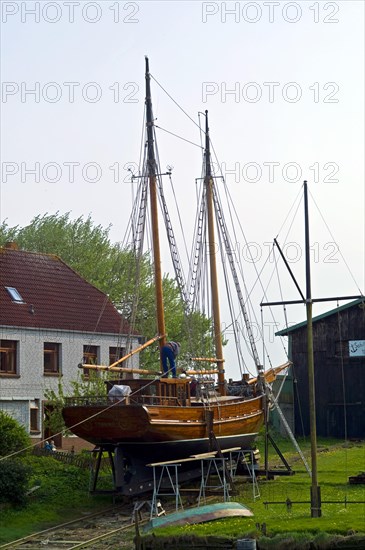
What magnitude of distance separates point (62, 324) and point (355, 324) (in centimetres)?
1503

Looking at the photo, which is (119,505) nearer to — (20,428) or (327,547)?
(20,428)

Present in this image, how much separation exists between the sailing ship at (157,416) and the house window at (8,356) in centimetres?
809

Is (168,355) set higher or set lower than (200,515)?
higher

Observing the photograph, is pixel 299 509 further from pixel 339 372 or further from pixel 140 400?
pixel 339 372

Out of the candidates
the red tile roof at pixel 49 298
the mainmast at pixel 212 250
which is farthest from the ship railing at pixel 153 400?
the red tile roof at pixel 49 298

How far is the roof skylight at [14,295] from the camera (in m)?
50.6

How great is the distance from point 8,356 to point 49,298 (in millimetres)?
5186

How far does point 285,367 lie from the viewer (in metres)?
49.8

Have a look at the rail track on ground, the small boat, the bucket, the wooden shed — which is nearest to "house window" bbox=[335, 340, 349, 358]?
the wooden shed

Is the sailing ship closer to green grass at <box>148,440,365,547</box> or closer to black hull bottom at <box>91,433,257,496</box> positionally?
black hull bottom at <box>91,433,257,496</box>

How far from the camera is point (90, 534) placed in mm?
30375

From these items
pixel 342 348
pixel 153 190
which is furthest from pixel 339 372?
pixel 153 190

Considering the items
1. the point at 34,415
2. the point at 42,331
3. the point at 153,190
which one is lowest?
the point at 34,415

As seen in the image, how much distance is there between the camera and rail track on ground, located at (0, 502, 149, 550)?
2858 centimetres
